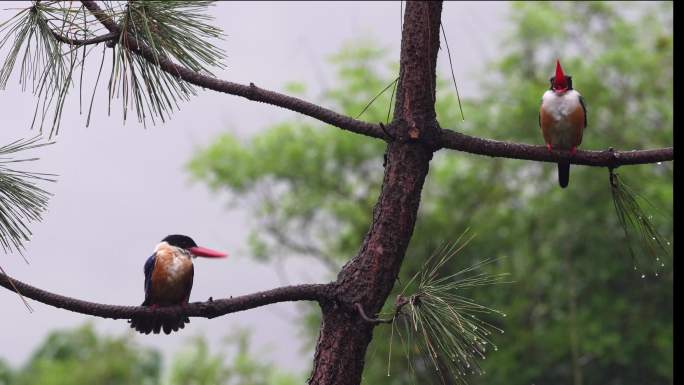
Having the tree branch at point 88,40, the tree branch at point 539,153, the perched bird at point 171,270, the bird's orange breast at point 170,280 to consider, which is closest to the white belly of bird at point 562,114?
the tree branch at point 539,153

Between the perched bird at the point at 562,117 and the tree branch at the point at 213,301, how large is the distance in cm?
102

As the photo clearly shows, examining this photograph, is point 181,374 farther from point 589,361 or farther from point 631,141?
point 631,141

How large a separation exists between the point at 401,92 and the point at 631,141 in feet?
26.6

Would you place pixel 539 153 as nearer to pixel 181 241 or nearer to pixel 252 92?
pixel 252 92

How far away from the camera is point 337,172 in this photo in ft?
34.1

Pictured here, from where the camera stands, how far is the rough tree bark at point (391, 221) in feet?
6.65

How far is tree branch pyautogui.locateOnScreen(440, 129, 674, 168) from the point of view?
206 cm

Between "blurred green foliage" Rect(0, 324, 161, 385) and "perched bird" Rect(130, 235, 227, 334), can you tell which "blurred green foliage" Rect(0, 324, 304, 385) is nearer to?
"blurred green foliage" Rect(0, 324, 161, 385)

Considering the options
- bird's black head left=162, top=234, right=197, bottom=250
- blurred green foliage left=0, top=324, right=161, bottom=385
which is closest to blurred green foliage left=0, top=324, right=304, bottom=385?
blurred green foliage left=0, top=324, right=161, bottom=385

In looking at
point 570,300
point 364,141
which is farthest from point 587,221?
point 364,141

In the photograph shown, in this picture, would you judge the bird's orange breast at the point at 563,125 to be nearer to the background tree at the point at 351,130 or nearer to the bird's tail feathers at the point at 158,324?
the background tree at the point at 351,130

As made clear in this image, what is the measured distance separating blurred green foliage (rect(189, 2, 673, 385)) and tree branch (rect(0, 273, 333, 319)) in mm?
7004

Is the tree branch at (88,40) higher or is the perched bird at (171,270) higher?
the tree branch at (88,40)

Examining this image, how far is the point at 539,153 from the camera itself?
2145 mm
